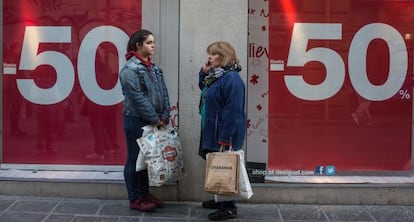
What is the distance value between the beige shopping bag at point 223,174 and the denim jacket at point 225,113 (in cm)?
15

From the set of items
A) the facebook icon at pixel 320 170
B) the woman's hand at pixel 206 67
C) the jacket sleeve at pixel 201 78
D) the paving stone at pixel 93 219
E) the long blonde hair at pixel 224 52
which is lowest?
the paving stone at pixel 93 219

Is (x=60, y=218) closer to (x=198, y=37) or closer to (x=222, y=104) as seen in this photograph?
(x=222, y=104)

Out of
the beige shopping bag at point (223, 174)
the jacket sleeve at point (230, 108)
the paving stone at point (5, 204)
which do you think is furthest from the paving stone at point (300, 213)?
the paving stone at point (5, 204)

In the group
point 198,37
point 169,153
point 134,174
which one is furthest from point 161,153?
point 198,37

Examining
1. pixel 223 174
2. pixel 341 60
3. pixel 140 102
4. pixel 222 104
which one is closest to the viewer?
pixel 223 174

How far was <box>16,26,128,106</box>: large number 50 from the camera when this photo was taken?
656 centimetres

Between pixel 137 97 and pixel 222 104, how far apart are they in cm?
83

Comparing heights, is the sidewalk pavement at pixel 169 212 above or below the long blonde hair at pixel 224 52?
below

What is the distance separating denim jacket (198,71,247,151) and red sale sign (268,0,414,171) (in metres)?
1.28

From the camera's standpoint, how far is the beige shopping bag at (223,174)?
5180 millimetres

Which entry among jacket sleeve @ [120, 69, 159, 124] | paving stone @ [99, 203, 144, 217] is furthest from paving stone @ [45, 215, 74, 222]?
jacket sleeve @ [120, 69, 159, 124]

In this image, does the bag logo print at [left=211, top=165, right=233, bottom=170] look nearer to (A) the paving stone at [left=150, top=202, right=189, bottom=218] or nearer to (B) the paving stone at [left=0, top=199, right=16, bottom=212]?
(A) the paving stone at [left=150, top=202, right=189, bottom=218]

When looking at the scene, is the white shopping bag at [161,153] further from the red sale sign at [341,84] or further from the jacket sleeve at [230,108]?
the red sale sign at [341,84]

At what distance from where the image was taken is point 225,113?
5.25 meters
